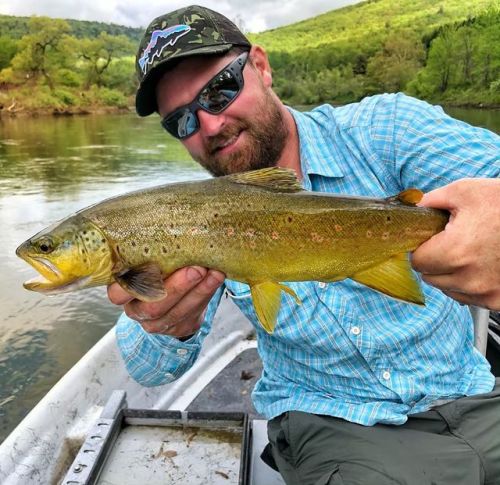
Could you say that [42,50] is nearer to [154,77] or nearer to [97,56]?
[97,56]

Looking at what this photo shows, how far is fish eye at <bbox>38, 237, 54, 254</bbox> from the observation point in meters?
2.04

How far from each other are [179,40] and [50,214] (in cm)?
1267

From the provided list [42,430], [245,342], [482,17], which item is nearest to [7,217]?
[245,342]

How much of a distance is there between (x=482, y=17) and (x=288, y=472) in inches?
3258

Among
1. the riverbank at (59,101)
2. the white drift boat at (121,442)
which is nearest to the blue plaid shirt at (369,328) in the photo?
the white drift boat at (121,442)

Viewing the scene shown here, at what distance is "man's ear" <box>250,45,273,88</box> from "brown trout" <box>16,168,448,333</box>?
1333 millimetres

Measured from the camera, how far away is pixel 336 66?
107 meters

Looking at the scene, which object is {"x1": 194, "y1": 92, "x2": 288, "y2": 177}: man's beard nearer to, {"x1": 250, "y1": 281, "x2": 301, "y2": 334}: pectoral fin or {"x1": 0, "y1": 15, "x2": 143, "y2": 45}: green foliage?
{"x1": 250, "y1": 281, "x2": 301, "y2": 334}: pectoral fin

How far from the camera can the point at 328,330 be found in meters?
2.40

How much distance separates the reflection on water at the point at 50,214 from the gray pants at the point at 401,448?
4.54 metres

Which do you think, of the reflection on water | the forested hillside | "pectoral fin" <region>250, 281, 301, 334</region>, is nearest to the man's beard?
"pectoral fin" <region>250, 281, 301, 334</region>

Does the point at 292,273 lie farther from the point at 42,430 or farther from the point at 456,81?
the point at 456,81

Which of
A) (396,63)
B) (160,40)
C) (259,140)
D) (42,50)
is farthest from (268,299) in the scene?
(42,50)

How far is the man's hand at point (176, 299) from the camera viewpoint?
1968mm
